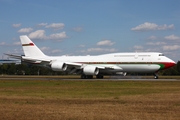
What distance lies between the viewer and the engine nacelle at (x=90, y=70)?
53128 mm

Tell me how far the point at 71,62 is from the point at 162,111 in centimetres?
4446

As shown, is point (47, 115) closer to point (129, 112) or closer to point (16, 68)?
point (129, 112)

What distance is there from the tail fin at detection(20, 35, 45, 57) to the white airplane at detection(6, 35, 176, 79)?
0.60ft

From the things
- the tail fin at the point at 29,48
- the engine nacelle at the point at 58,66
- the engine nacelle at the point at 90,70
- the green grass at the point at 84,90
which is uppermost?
the tail fin at the point at 29,48

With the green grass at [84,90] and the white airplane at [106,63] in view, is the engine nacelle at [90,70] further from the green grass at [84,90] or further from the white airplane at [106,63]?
the green grass at [84,90]

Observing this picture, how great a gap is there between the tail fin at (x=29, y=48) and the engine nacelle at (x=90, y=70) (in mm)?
11883

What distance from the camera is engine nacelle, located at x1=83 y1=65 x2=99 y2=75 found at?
5313 centimetres

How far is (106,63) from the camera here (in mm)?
54156

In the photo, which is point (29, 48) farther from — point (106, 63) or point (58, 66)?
point (106, 63)

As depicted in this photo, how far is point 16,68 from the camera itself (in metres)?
128

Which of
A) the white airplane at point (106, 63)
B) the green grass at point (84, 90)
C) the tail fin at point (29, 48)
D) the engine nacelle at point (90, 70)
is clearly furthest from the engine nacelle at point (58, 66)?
the green grass at point (84, 90)

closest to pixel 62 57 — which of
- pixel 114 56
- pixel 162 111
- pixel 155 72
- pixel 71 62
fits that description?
pixel 71 62

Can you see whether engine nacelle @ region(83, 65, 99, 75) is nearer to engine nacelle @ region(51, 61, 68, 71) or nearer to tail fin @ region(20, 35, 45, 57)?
engine nacelle @ region(51, 61, 68, 71)

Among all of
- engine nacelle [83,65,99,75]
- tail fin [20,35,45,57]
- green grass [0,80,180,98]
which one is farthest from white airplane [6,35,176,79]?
green grass [0,80,180,98]
